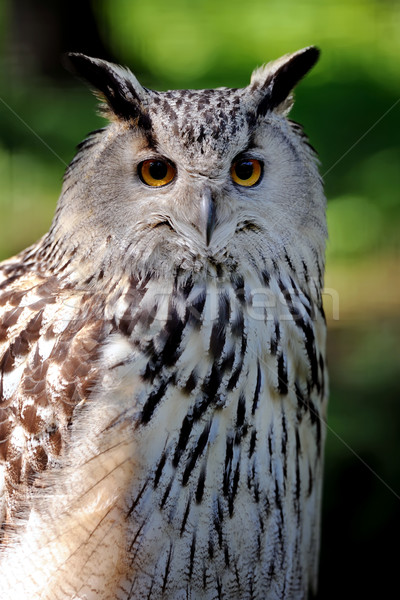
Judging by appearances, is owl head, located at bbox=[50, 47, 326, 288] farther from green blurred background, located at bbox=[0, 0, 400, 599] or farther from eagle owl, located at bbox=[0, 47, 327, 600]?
green blurred background, located at bbox=[0, 0, 400, 599]

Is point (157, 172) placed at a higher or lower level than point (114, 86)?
lower

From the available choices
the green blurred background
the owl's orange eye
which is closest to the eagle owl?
the owl's orange eye

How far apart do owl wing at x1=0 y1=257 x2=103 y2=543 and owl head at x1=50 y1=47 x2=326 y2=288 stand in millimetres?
107

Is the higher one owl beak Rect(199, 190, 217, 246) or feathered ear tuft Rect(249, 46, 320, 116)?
feathered ear tuft Rect(249, 46, 320, 116)

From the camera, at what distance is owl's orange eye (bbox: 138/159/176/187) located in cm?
132

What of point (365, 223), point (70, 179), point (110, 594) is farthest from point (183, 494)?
point (365, 223)

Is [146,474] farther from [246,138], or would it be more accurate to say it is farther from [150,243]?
[246,138]

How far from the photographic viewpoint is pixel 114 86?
1355 millimetres

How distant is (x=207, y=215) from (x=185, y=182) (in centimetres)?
8

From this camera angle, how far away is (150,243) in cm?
133

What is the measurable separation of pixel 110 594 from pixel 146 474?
0.23 metres

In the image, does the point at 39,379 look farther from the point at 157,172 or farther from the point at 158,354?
the point at 157,172

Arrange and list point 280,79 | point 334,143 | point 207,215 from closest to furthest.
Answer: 1. point 207,215
2. point 280,79
3. point 334,143

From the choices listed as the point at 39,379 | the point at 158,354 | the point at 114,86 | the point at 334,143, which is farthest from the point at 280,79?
the point at 334,143
